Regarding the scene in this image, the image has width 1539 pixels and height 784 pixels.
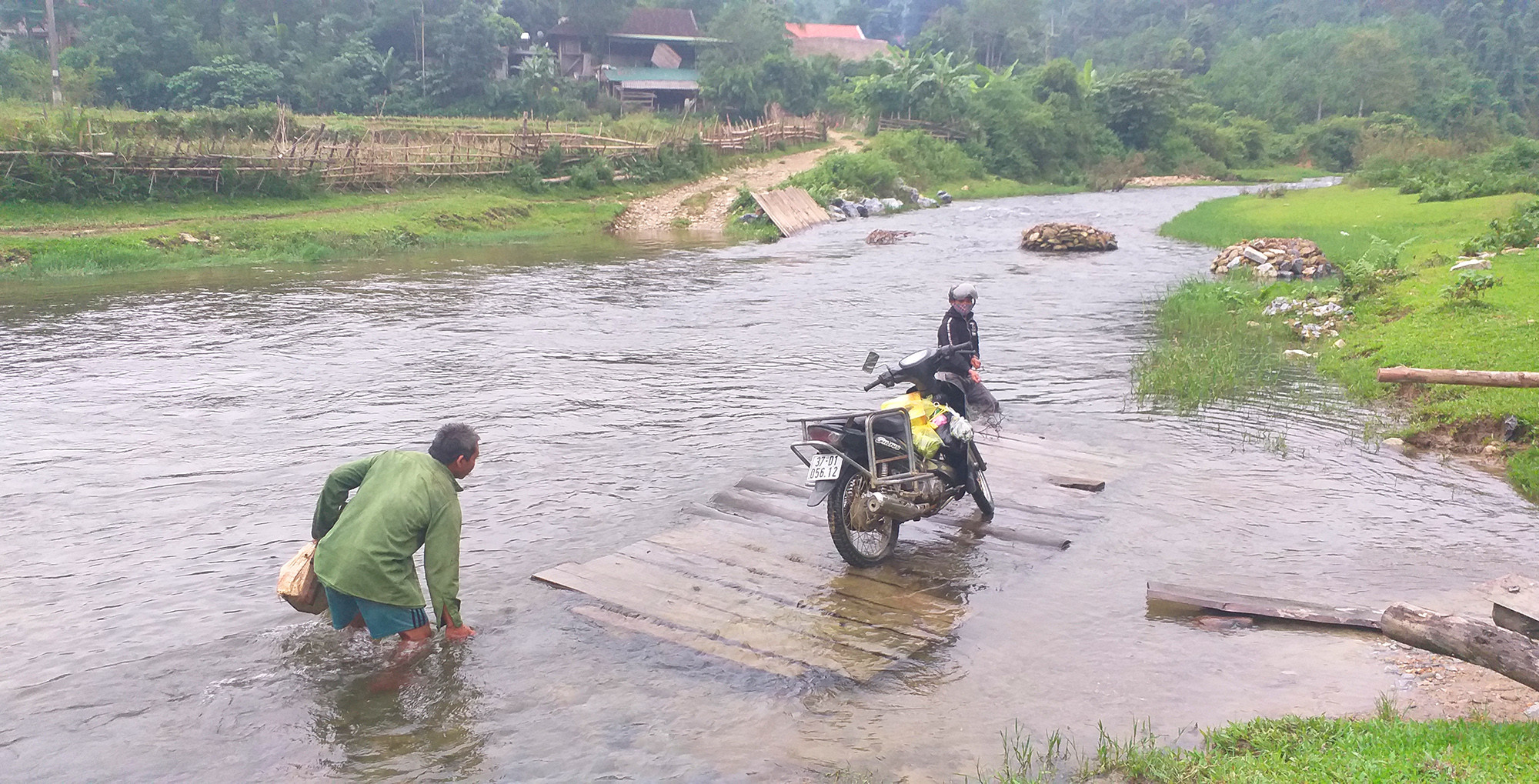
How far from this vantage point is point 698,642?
6.35 meters

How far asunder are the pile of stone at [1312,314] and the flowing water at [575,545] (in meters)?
2.22

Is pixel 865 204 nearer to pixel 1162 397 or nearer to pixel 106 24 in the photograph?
pixel 1162 397

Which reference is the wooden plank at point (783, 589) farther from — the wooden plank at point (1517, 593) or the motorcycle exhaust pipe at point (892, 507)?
the wooden plank at point (1517, 593)

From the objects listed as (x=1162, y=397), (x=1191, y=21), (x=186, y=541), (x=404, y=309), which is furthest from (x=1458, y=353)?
(x=1191, y=21)


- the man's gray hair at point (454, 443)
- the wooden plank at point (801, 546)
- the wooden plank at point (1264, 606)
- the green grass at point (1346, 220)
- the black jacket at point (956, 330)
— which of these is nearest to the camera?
the man's gray hair at point (454, 443)

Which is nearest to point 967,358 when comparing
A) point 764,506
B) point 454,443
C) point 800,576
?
point 764,506

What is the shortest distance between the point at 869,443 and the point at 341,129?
3378 cm

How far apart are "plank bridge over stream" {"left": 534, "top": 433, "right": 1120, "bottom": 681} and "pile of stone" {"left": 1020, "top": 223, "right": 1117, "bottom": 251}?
785 inches

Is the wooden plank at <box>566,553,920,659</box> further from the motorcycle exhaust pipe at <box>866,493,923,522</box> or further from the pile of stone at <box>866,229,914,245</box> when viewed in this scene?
the pile of stone at <box>866,229,914,245</box>

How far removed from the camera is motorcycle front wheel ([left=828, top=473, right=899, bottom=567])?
7270 millimetres

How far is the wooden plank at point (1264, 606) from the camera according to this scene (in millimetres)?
6488

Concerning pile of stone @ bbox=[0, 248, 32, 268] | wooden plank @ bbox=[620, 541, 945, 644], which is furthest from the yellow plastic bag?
pile of stone @ bbox=[0, 248, 32, 268]

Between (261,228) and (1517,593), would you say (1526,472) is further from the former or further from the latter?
(261,228)

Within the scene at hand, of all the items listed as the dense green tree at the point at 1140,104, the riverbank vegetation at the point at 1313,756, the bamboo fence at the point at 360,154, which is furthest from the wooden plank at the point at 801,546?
the dense green tree at the point at 1140,104
